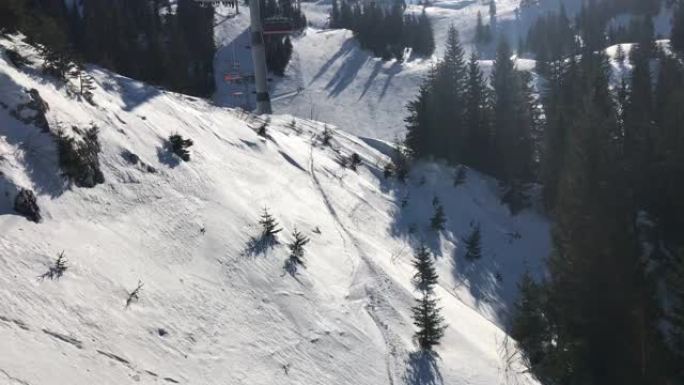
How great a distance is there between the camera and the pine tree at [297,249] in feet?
37.5

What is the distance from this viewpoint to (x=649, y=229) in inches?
1248

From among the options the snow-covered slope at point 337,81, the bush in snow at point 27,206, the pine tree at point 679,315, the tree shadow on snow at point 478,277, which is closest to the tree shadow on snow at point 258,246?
the bush in snow at point 27,206

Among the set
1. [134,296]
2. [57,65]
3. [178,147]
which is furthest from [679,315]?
[57,65]

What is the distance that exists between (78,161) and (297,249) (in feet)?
15.4

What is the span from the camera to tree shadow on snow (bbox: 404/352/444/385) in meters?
9.69

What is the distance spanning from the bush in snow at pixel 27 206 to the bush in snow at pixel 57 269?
35.3 inches

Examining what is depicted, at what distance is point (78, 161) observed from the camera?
9.48m

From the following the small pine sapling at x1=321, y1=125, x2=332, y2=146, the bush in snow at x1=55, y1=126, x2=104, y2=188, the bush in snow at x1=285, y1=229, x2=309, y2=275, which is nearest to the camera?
the bush in snow at x1=55, y1=126, x2=104, y2=188

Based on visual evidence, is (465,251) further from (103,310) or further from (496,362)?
(103,310)

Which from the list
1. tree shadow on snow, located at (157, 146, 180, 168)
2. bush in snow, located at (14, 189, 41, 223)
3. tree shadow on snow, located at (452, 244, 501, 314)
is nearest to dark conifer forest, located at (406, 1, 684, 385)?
tree shadow on snow, located at (452, 244, 501, 314)

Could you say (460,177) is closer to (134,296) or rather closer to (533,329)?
(533,329)

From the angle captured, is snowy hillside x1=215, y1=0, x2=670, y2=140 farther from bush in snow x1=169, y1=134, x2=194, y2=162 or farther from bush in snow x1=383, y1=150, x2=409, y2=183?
bush in snow x1=169, y1=134, x2=194, y2=162

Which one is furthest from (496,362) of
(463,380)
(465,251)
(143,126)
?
(465,251)

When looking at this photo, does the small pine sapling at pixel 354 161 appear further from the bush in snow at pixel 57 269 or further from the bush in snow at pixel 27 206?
the bush in snow at pixel 57 269
